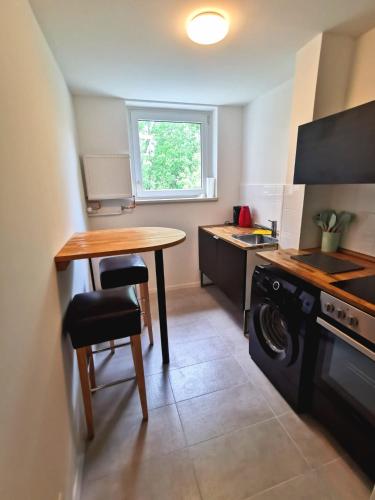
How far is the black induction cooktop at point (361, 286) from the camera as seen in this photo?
1.06m

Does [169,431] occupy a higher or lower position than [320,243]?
lower

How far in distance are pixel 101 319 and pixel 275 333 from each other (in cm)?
117

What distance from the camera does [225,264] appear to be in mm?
2377

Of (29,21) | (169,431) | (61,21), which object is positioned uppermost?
(61,21)

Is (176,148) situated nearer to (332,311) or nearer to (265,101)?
(265,101)

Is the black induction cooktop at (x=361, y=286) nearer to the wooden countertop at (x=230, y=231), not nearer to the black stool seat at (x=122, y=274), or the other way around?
the wooden countertop at (x=230, y=231)

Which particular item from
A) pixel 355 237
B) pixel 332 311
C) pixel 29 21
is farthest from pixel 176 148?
pixel 332 311

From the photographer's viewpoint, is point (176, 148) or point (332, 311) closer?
point (332, 311)

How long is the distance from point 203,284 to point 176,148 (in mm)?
1787

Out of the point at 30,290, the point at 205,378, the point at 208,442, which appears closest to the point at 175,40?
the point at 30,290

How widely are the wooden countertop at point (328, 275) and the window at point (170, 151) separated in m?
1.69

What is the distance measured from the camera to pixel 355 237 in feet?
5.36

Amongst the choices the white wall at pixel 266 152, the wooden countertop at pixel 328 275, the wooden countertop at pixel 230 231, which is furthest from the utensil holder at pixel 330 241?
the white wall at pixel 266 152

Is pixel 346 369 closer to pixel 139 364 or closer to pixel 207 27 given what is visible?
pixel 139 364
